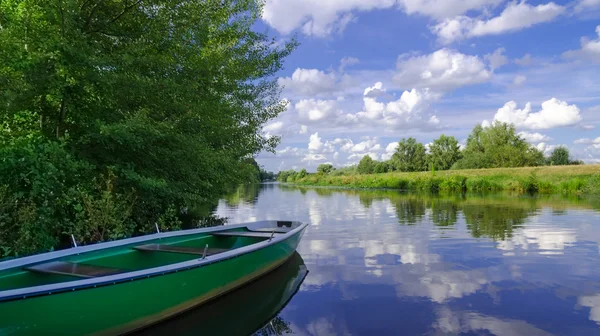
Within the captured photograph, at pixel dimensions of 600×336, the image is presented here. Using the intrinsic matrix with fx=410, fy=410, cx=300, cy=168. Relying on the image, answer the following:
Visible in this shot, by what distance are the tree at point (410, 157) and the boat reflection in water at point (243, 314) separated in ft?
265

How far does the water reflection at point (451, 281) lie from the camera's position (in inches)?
247

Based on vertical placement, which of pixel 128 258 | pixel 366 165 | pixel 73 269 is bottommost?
pixel 128 258

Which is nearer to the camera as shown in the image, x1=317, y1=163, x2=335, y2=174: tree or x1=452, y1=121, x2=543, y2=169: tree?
x1=452, y1=121, x2=543, y2=169: tree

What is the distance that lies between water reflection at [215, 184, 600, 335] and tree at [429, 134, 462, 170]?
68.4 metres

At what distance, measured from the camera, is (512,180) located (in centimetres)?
4034

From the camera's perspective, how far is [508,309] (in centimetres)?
678

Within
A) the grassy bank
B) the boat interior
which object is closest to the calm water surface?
the boat interior

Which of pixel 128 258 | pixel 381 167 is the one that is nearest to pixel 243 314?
pixel 128 258

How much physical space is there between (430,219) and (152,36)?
14.1m

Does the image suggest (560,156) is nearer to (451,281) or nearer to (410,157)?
(410,157)

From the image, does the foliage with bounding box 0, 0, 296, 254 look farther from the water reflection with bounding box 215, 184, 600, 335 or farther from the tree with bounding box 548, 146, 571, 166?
the tree with bounding box 548, 146, 571, 166

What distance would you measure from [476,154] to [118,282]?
75743 millimetres

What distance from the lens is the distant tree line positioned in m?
66.4

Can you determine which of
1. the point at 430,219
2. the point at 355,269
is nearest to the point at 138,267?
the point at 355,269
